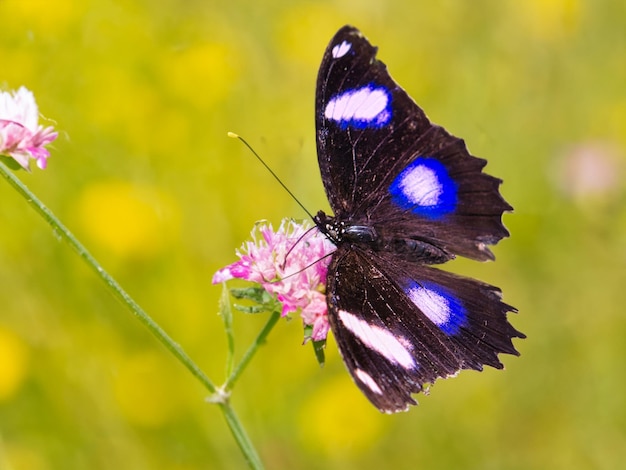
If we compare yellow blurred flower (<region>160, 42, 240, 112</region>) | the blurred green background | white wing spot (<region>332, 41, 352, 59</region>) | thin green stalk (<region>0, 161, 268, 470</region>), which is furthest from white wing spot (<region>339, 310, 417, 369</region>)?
yellow blurred flower (<region>160, 42, 240, 112</region>)

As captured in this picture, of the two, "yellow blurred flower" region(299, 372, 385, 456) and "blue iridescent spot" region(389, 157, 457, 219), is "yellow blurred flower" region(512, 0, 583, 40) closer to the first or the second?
"yellow blurred flower" region(299, 372, 385, 456)

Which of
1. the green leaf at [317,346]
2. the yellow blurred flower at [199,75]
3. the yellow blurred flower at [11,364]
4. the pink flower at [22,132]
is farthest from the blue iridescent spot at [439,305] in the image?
the yellow blurred flower at [199,75]

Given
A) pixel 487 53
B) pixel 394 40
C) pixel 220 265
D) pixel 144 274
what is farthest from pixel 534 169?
pixel 144 274

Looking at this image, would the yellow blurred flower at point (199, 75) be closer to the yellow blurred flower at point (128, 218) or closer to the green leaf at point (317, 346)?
the yellow blurred flower at point (128, 218)

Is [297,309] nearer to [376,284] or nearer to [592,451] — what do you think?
[376,284]

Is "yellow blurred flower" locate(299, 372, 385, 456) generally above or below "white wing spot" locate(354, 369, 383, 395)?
above

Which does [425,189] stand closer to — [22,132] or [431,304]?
[431,304]

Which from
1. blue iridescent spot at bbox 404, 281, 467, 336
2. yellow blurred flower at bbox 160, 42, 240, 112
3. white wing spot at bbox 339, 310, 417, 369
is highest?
yellow blurred flower at bbox 160, 42, 240, 112
